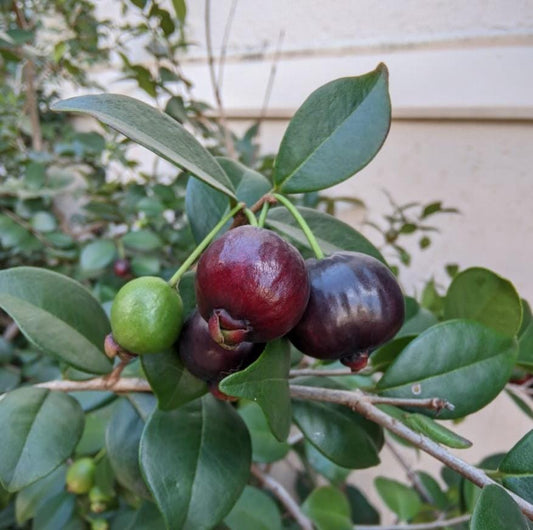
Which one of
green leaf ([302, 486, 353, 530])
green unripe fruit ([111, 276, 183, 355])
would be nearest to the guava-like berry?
green unripe fruit ([111, 276, 183, 355])

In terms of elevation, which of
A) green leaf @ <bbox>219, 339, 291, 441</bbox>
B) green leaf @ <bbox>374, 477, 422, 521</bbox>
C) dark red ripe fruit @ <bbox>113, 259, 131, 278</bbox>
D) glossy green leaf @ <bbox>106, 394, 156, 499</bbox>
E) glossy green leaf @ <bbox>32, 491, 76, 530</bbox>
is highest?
green leaf @ <bbox>219, 339, 291, 441</bbox>

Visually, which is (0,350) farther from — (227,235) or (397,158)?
(397,158)

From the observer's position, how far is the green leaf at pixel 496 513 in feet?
1.03

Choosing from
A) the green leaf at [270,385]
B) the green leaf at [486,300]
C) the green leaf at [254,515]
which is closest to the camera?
the green leaf at [270,385]

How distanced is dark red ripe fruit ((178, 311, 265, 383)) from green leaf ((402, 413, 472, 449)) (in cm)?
15

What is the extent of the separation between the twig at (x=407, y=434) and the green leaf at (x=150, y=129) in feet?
0.71

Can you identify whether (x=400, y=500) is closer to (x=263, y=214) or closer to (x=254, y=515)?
(x=254, y=515)

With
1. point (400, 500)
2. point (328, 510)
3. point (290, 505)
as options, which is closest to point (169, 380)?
point (290, 505)

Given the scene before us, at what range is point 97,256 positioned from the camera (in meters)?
1.12

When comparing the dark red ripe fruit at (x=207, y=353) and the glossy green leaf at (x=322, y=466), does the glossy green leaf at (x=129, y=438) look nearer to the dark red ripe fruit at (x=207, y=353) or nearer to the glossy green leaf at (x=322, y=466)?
the dark red ripe fruit at (x=207, y=353)

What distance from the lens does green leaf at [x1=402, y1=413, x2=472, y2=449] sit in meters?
0.37

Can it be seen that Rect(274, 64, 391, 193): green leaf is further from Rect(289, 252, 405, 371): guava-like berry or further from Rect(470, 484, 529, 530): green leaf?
Rect(470, 484, 529, 530): green leaf

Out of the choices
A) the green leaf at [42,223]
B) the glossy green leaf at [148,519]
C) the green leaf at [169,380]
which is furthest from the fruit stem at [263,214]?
the green leaf at [42,223]

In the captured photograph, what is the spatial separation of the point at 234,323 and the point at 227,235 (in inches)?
2.5
